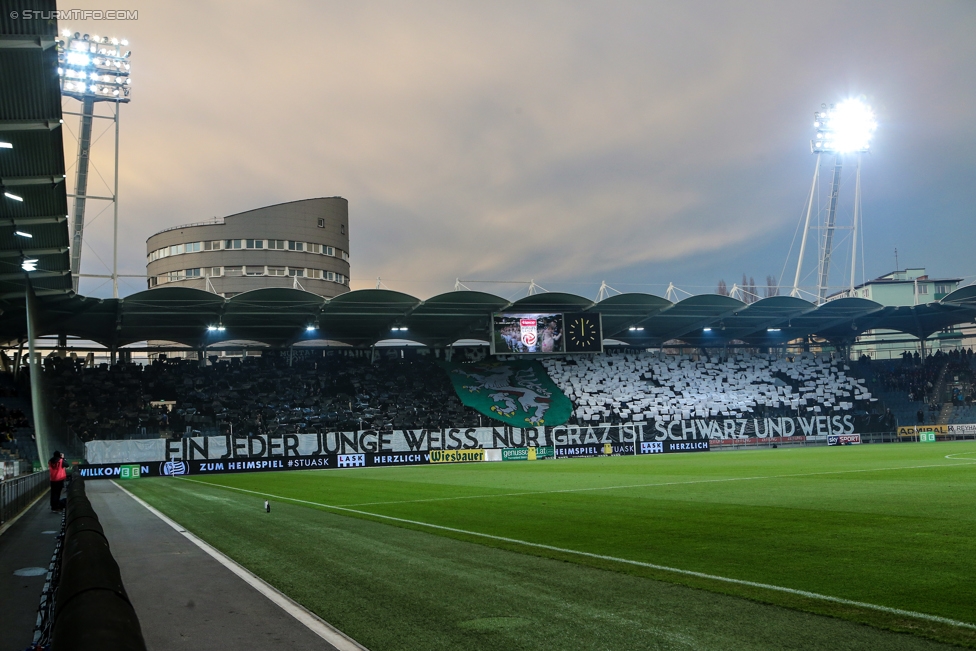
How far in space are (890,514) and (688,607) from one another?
325 inches

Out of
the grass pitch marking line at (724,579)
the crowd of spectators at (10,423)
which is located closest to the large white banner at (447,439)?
the crowd of spectators at (10,423)

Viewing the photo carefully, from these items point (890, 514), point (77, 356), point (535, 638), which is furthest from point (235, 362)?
point (535, 638)

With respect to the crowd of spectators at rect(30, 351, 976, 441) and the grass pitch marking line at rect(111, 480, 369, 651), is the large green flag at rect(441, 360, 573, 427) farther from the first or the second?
the grass pitch marking line at rect(111, 480, 369, 651)

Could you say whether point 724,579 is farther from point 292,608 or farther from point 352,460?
point 352,460

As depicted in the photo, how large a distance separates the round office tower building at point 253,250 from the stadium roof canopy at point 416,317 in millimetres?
24193

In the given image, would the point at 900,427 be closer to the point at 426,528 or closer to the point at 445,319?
the point at 445,319

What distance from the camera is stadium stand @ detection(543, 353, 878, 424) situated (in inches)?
2436

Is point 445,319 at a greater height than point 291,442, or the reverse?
point 445,319

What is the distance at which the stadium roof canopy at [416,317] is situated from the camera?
48.7 metres

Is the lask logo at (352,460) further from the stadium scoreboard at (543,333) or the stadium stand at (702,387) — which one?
the stadium stand at (702,387)

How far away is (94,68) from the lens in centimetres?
4903

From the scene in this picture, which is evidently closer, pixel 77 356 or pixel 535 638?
pixel 535 638

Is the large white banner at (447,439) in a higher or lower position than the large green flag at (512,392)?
lower

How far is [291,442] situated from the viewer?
4691 centimetres
